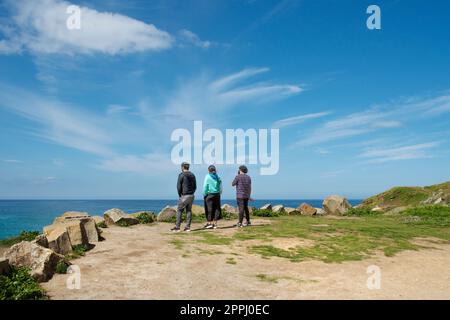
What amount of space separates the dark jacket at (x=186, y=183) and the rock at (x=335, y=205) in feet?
56.7

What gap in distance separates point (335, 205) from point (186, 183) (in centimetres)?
1798

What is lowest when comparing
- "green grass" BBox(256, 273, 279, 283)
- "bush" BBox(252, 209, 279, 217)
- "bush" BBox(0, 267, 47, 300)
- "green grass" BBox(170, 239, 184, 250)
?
"green grass" BBox(256, 273, 279, 283)

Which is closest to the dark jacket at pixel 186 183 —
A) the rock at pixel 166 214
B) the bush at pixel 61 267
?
the rock at pixel 166 214

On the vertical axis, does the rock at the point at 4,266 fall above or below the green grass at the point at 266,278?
above

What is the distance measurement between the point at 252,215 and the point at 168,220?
616cm

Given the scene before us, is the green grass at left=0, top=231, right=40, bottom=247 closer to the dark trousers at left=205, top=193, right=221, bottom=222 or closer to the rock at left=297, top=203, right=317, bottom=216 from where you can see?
the dark trousers at left=205, top=193, right=221, bottom=222

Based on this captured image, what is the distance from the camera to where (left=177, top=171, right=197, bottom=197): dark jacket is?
17.6 m

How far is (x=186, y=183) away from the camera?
17641 mm

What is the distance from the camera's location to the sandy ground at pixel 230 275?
8055 millimetres

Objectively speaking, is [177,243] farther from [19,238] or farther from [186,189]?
[19,238]

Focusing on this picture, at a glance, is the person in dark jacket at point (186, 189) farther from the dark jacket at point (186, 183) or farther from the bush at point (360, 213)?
the bush at point (360, 213)

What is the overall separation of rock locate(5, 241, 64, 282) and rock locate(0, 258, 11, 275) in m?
0.40

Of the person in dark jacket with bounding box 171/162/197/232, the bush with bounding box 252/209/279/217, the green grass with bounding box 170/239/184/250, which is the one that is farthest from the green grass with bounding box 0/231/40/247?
the bush with bounding box 252/209/279/217
